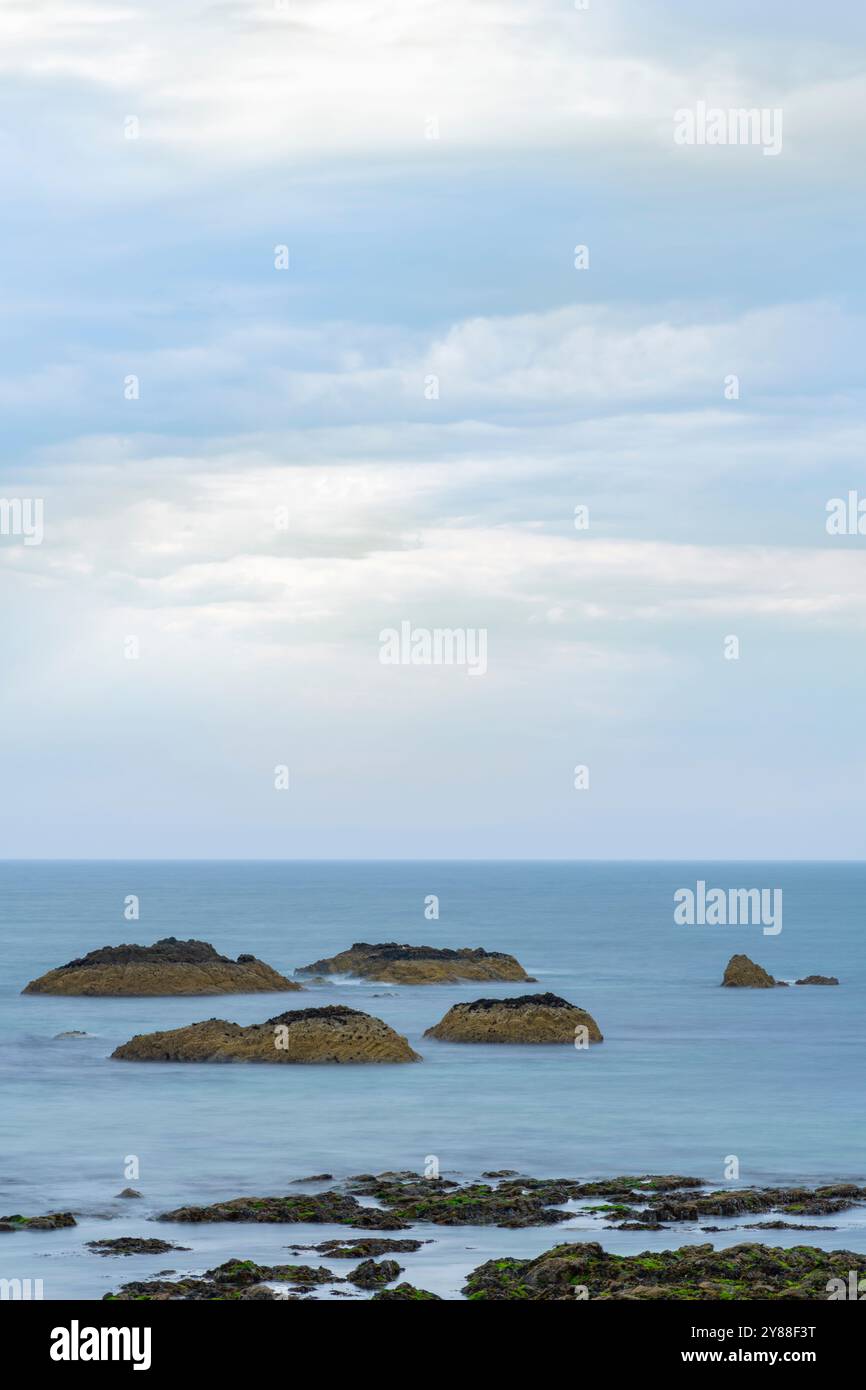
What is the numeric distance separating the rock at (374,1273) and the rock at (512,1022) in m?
55.4

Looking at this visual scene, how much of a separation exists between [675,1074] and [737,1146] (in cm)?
2320

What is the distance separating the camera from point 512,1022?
93.5 metres

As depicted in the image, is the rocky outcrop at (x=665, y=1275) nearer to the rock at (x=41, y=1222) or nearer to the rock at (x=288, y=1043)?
the rock at (x=41, y=1222)

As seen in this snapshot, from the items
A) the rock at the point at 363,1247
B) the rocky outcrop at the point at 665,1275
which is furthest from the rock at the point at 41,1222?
the rocky outcrop at the point at 665,1275

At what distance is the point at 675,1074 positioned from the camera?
293ft

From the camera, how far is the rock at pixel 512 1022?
93438 millimetres

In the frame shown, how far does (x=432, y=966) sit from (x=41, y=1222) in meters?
89.6

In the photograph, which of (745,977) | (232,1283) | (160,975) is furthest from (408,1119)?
(745,977)

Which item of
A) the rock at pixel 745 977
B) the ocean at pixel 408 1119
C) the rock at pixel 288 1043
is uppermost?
the rock at pixel 745 977

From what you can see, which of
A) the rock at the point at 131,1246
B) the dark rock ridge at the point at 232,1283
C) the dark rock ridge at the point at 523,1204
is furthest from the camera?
the dark rock ridge at the point at 523,1204

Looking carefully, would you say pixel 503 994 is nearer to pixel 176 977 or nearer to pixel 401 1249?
pixel 176 977

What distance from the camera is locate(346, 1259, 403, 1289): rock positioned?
36.8 meters

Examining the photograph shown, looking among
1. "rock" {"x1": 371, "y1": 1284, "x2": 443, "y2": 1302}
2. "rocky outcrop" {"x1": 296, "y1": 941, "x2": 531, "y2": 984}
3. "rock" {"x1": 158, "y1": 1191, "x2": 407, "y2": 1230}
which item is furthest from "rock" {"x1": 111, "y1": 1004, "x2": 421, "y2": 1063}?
"rock" {"x1": 371, "y1": 1284, "x2": 443, "y2": 1302}

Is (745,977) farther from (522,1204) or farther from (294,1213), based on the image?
(294,1213)
